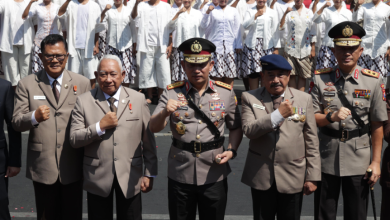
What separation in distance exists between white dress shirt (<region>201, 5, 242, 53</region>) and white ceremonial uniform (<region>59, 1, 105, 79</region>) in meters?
2.11

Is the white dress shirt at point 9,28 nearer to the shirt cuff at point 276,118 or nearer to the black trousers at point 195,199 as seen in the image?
the black trousers at point 195,199

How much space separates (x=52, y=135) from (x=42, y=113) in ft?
1.18

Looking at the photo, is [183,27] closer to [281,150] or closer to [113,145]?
[113,145]

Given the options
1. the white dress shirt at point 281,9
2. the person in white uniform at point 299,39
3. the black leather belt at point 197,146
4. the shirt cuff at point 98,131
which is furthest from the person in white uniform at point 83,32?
the black leather belt at point 197,146

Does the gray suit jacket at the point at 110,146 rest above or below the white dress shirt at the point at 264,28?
below

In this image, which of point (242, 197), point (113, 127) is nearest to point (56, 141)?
point (113, 127)

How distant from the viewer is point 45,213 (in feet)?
13.1

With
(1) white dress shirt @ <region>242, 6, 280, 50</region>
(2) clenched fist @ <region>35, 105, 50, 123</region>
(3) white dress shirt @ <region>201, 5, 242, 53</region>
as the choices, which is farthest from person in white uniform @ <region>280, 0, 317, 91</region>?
(2) clenched fist @ <region>35, 105, 50, 123</region>

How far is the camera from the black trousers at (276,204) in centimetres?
371

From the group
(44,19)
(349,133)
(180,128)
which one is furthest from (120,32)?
(349,133)

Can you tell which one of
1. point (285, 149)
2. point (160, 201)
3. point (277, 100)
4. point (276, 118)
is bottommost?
point (160, 201)

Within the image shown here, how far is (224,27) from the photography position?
30.6 ft

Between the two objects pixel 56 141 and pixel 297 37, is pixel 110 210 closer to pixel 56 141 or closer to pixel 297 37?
pixel 56 141

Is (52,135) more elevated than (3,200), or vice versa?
(52,135)
